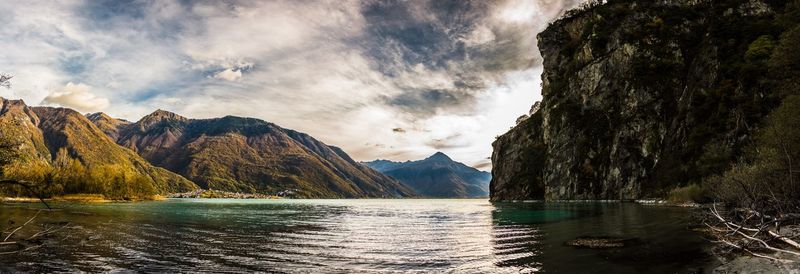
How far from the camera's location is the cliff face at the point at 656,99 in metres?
117

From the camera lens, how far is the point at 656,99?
152875 millimetres

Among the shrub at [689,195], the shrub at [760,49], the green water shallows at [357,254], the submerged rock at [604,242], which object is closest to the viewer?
the green water shallows at [357,254]

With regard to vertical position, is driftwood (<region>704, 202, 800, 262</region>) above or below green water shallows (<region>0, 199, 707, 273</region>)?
above

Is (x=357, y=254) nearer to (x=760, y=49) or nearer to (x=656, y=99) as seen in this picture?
(x=760, y=49)

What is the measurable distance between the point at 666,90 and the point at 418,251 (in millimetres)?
150901

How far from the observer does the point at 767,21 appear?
13150 centimetres

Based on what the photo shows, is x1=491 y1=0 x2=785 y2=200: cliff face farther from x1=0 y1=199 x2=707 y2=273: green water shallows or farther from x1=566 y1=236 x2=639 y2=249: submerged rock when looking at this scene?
x1=0 y1=199 x2=707 y2=273: green water shallows

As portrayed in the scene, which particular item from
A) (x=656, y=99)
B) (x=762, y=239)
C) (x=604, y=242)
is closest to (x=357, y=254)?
(x=604, y=242)

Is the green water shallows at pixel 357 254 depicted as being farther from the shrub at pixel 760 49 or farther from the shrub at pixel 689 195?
the shrub at pixel 760 49

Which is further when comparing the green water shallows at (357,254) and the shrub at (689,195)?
the shrub at (689,195)

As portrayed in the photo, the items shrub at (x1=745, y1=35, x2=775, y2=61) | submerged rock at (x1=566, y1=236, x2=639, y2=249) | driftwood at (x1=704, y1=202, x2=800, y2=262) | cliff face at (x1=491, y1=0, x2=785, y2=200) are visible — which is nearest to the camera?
driftwood at (x1=704, y1=202, x2=800, y2=262)

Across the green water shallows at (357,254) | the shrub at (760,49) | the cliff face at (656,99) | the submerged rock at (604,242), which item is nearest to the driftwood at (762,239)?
the green water shallows at (357,254)

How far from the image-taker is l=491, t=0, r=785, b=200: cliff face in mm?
117000

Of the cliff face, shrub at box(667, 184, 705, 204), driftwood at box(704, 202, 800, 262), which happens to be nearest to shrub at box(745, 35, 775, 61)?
the cliff face
